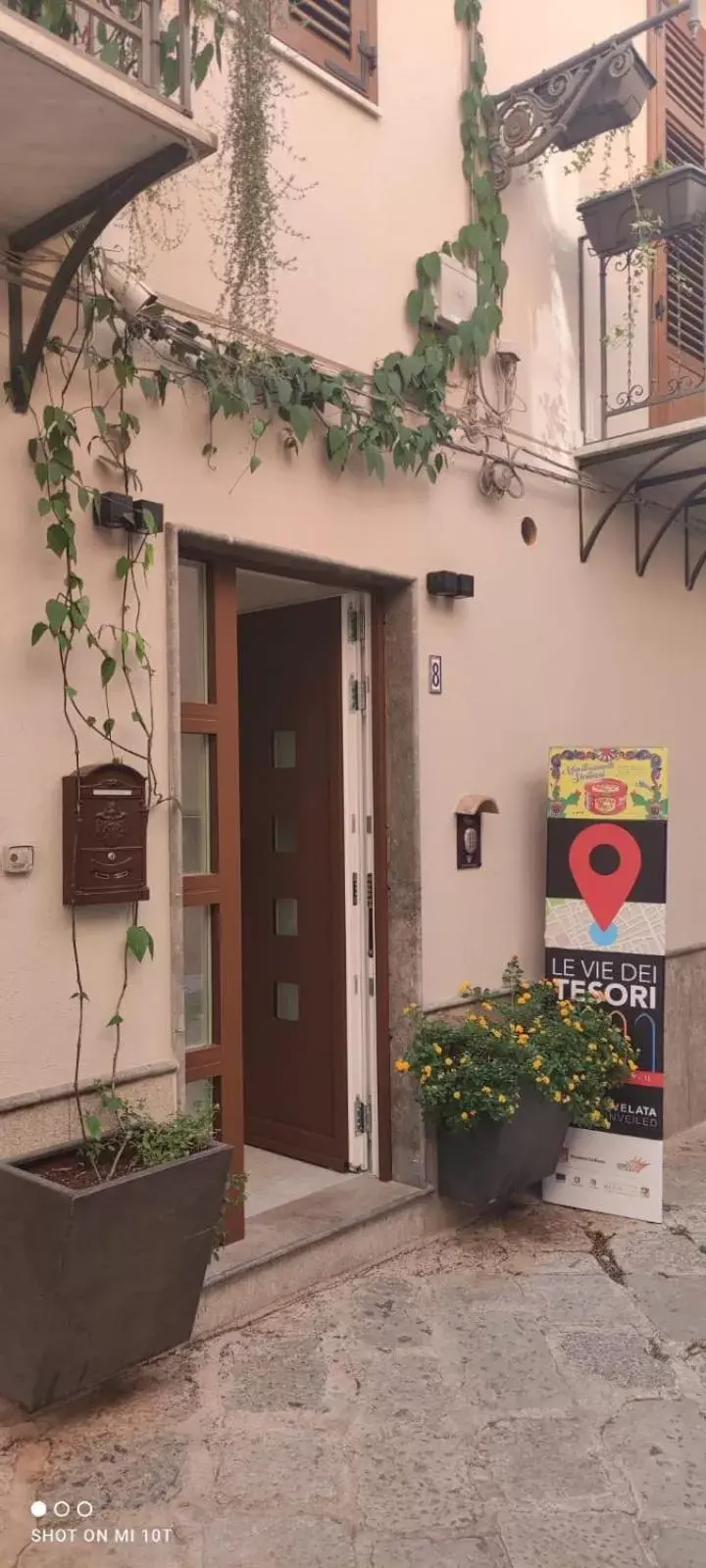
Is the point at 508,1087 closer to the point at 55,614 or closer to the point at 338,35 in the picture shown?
the point at 55,614

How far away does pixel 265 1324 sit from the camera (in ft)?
11.9

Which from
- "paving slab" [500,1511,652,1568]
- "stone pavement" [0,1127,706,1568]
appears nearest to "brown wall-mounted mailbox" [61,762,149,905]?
"stone pavement" [0,1127,706,1568]

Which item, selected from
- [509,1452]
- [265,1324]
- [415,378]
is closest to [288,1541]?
[509,1452]

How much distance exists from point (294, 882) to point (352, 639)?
3.51 feet

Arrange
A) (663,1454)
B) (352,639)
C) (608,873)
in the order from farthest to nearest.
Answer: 1. (608,873)
2. (352,639)
3. (663,1454)

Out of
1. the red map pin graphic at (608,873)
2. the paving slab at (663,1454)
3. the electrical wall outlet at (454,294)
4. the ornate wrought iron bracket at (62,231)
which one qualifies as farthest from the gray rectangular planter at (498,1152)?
the electrical wall outlet at (454,294)

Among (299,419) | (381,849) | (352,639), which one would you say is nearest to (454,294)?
(299,419)

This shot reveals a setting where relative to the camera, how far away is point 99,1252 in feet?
9.18

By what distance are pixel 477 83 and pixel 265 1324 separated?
4.79 metres

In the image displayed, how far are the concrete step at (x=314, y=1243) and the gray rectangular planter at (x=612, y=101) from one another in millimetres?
4230

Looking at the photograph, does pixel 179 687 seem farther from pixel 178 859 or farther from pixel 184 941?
pixel 184 941

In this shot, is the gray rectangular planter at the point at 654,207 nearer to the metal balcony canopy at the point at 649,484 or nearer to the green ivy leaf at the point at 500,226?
the green ivy leaf at the point at 500,226

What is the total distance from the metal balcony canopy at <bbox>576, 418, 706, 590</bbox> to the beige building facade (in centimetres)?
2

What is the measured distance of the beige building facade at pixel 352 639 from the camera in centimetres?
324
